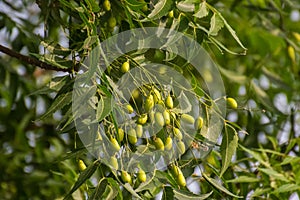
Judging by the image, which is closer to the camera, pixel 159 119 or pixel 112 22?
pixel 159 119

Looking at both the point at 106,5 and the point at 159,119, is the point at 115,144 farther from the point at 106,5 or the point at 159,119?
the point at 106,5

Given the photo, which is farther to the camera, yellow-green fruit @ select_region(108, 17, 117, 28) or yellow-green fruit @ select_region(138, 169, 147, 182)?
yellow-green fruit @ select_region(108, 17, 117, 28)

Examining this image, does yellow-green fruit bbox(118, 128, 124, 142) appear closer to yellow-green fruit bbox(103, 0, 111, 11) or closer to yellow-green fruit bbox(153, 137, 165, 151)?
yellow-green fruit bbox(153, 137, 165, 151)

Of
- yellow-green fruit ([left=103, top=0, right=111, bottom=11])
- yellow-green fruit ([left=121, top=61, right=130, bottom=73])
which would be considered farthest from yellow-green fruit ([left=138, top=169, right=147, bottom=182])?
yellow-green fruit ([left=103, top=0, right=111, bottom=11])

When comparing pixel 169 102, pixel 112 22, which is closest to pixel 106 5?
pixel 112 22

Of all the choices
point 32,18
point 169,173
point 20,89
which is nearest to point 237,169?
point 169,173

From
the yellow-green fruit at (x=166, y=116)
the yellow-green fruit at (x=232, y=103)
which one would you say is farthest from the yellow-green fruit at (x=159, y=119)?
the yellow-green fruit at (x=232, y=103)

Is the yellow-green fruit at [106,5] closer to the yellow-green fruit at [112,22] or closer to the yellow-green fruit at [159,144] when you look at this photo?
the yellow-green fruit at [112,22]

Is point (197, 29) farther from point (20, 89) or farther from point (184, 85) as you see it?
point (20, 89)
